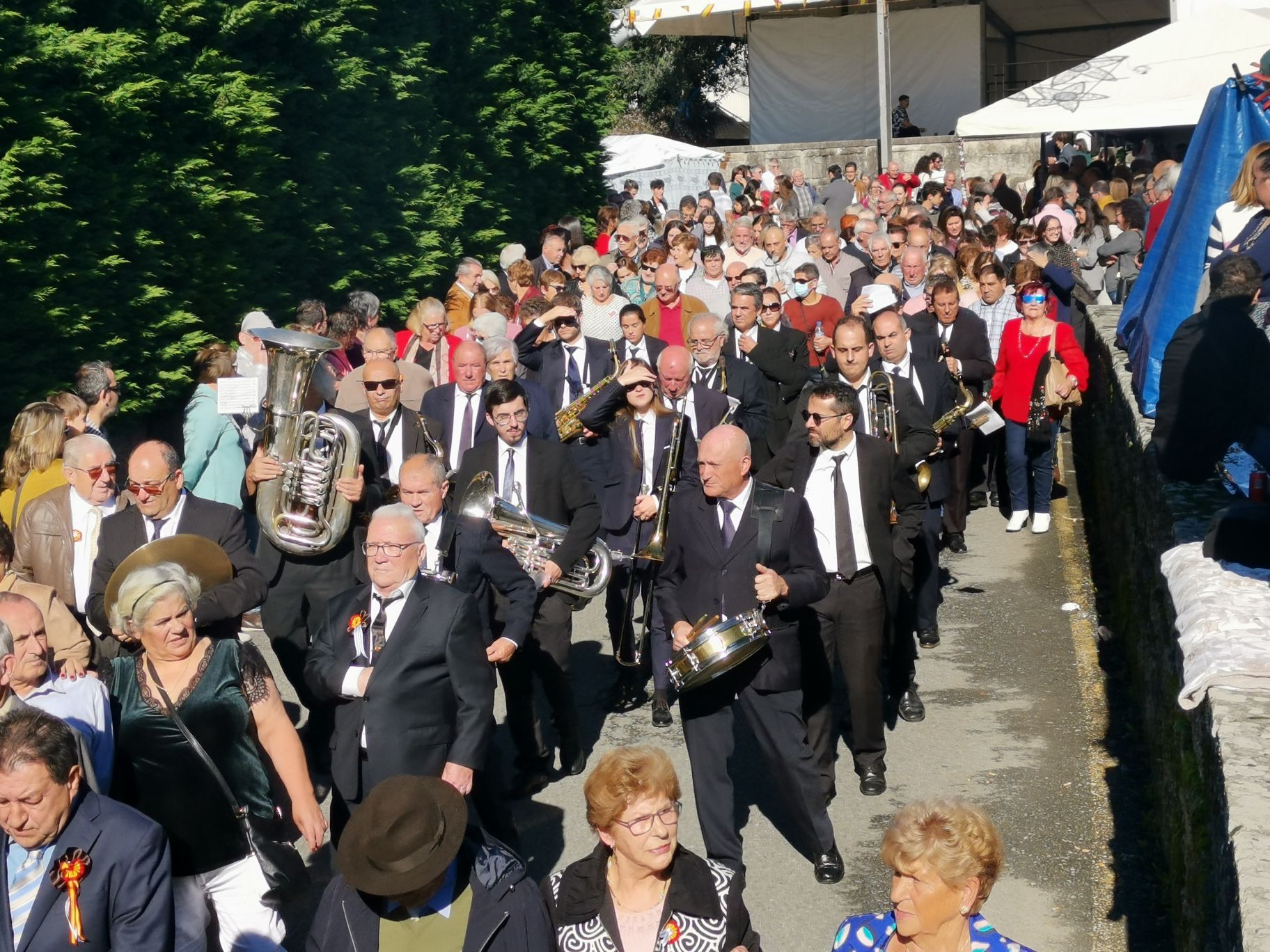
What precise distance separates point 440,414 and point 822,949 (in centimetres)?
402

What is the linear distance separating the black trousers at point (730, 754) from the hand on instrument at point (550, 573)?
1.36m

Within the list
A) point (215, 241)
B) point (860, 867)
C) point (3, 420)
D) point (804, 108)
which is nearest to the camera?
point (860, 867)

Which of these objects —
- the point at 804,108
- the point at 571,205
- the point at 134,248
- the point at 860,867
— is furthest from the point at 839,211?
the point at 860,867

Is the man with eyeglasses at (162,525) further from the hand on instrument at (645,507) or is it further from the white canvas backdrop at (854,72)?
the white canvas backdrop at (854,72)

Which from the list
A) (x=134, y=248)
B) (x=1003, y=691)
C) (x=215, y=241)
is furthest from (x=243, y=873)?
(x=215, y=241)

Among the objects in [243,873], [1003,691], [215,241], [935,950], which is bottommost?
[1003,691]

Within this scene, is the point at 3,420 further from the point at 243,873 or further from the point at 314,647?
the point at 243,873

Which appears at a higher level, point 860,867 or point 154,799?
point 154,799

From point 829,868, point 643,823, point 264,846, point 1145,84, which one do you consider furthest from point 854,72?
point 643,823

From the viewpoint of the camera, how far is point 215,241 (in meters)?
12.6

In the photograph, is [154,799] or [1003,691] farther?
[1003,691]

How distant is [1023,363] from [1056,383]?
0.31 meters

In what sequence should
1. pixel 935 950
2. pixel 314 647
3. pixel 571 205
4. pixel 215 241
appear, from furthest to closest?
1. pixel 571 205
2. pixel 215 241
3. pixel 314 647
4. pixel 935 950

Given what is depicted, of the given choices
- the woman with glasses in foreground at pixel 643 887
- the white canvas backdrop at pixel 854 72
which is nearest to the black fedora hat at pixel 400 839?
the woman with glasses in foreground at pixel 643 887
